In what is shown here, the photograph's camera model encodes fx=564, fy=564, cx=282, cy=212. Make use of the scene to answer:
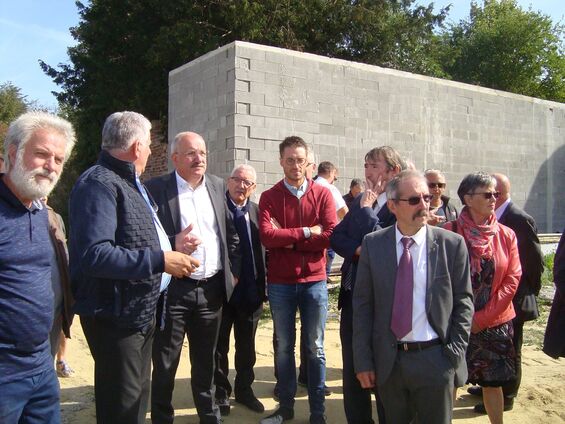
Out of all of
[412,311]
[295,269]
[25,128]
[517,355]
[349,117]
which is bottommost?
[517,355]

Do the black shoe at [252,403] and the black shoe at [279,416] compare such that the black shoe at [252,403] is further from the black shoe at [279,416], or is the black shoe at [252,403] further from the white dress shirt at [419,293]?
the white dress shirt at [419,293]

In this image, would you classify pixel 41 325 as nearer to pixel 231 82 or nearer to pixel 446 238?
pixel 446 238

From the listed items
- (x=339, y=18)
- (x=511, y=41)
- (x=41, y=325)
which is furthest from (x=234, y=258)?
Answer: (x=511, y=41)

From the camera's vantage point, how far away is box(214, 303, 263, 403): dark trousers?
464 centimetres

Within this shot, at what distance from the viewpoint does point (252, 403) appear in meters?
4.57

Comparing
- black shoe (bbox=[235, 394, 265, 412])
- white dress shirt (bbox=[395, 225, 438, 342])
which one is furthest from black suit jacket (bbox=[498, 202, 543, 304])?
black shoe (bbox=[235, 394, 265, 412])

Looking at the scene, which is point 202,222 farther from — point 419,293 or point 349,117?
point 349,117

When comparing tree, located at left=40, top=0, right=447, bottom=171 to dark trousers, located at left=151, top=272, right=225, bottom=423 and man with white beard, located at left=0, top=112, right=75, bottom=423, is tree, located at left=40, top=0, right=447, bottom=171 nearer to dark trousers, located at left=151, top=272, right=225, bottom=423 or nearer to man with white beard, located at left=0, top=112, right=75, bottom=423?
dark trousers, located at left=151, top=272, right=225, bottom=423

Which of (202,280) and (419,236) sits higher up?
(419,236)

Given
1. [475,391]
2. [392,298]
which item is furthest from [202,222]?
[475,391]

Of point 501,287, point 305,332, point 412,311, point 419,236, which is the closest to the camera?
point 412,311

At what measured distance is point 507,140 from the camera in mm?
12852

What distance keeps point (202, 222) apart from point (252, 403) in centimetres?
166

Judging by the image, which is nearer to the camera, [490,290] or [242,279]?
[490,290]
